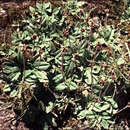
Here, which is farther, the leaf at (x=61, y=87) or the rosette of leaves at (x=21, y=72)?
the leaf at (x=61, y=87)

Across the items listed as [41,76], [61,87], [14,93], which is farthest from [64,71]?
[14,93]

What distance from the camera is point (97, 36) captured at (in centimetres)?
313

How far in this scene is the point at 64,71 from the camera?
2.86 metres

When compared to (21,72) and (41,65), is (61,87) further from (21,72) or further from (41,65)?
(21,72)

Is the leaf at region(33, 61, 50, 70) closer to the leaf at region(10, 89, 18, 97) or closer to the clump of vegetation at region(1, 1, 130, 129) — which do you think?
the clump of vegetation at region(1, 1, 130, 129)

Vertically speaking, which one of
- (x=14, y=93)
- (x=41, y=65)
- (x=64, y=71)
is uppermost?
(x=41, y=65)

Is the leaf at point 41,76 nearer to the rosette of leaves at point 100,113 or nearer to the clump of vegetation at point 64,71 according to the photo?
the clump of vegetation at point 64,71

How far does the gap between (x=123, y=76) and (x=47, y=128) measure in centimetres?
94

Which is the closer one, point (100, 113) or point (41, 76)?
point (41, 76)

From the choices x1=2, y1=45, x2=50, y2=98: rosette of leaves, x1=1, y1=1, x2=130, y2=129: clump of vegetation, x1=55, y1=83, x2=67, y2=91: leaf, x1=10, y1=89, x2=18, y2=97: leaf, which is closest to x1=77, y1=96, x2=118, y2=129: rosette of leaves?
x1=1, y1=1, x2=130, y2=129: clump of vegetation

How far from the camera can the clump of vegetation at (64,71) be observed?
270 centimetres

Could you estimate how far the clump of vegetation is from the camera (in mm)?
2697

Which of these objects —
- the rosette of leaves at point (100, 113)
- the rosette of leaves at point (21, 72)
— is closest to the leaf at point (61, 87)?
the rosette of leaves at point (21, 72)

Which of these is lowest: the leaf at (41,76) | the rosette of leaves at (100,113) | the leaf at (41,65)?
the rosette of leaves at (100,113)
